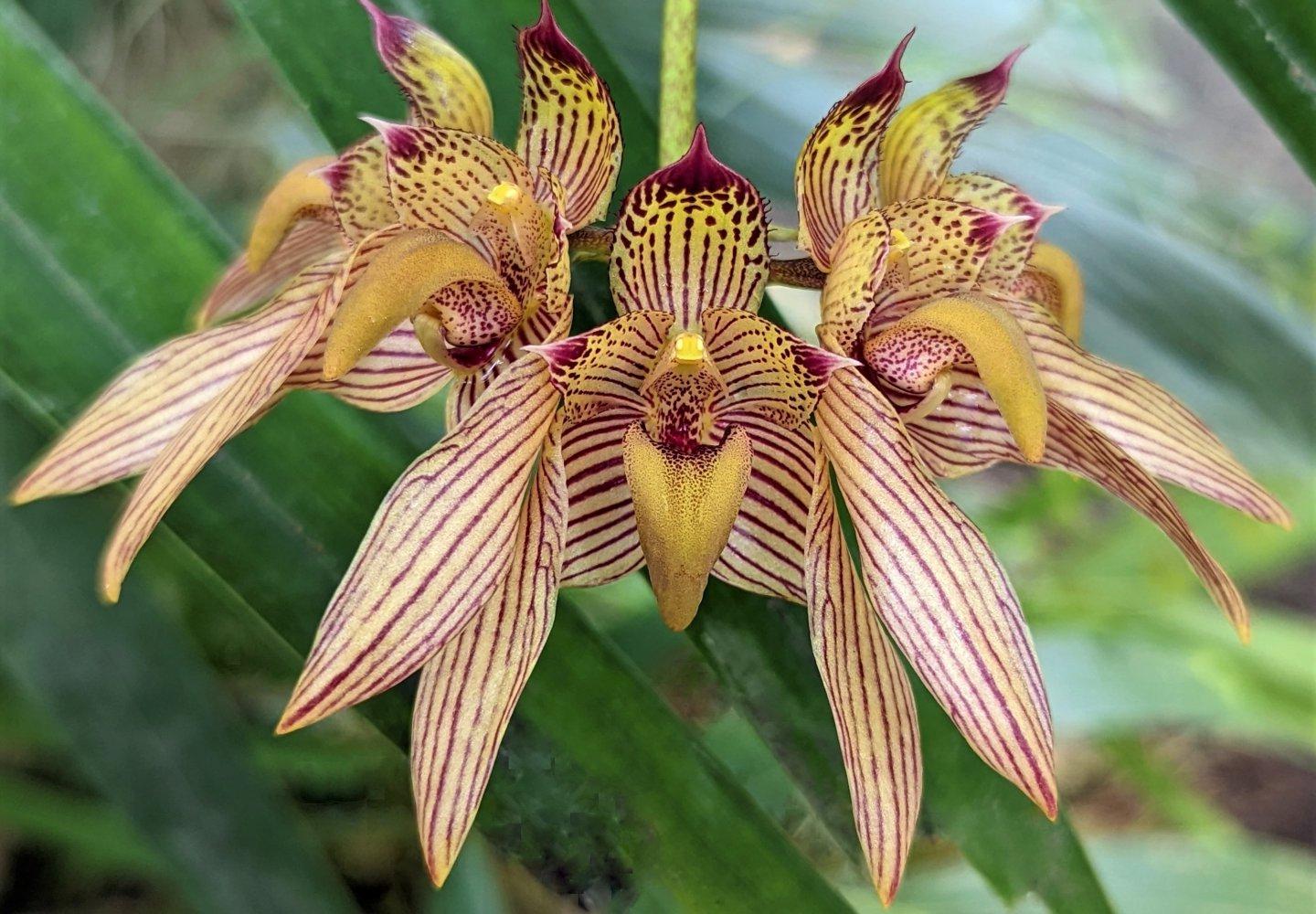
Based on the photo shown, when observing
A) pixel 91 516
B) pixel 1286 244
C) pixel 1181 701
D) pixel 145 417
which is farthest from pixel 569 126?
Answer: pixel 1286 244

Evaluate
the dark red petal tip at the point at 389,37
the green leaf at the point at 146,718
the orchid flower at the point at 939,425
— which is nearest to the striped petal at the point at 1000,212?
the orchid flower at the point at 939,425

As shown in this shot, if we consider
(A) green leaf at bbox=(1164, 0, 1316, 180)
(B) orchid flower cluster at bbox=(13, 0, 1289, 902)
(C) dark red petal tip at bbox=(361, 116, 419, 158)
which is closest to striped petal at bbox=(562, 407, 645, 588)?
(B) orchid flower cluster at bbox=(13, 0, 1289, 902)

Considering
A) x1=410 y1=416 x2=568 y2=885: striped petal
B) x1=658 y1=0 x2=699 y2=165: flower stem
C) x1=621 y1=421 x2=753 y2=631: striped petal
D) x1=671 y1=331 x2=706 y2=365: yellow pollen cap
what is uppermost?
x1=658 y1=0 x2=699 y2=165: flower stem

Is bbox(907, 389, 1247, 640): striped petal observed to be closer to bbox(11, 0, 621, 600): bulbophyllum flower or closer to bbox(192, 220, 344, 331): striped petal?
bbox(11, 0, 621, 600): bulbophyllum flower

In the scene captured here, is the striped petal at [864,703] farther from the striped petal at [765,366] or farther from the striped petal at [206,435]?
Result: the striped petal at [206,435]

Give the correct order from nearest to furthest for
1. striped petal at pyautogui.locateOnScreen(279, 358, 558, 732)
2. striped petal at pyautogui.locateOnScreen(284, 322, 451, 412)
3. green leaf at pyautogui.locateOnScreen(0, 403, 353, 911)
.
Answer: striped petal at pyautogui.locateOnScreen(279, 358, 558, 732)
striped petal at pyautogui.locateOnScreen(284, 322, 451, 412)
green leaf at pyautogui.locateOnScreen(0, 403, 353, 911)

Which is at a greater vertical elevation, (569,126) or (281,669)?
(569,126)

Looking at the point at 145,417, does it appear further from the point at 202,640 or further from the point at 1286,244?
the point at 1286,244
